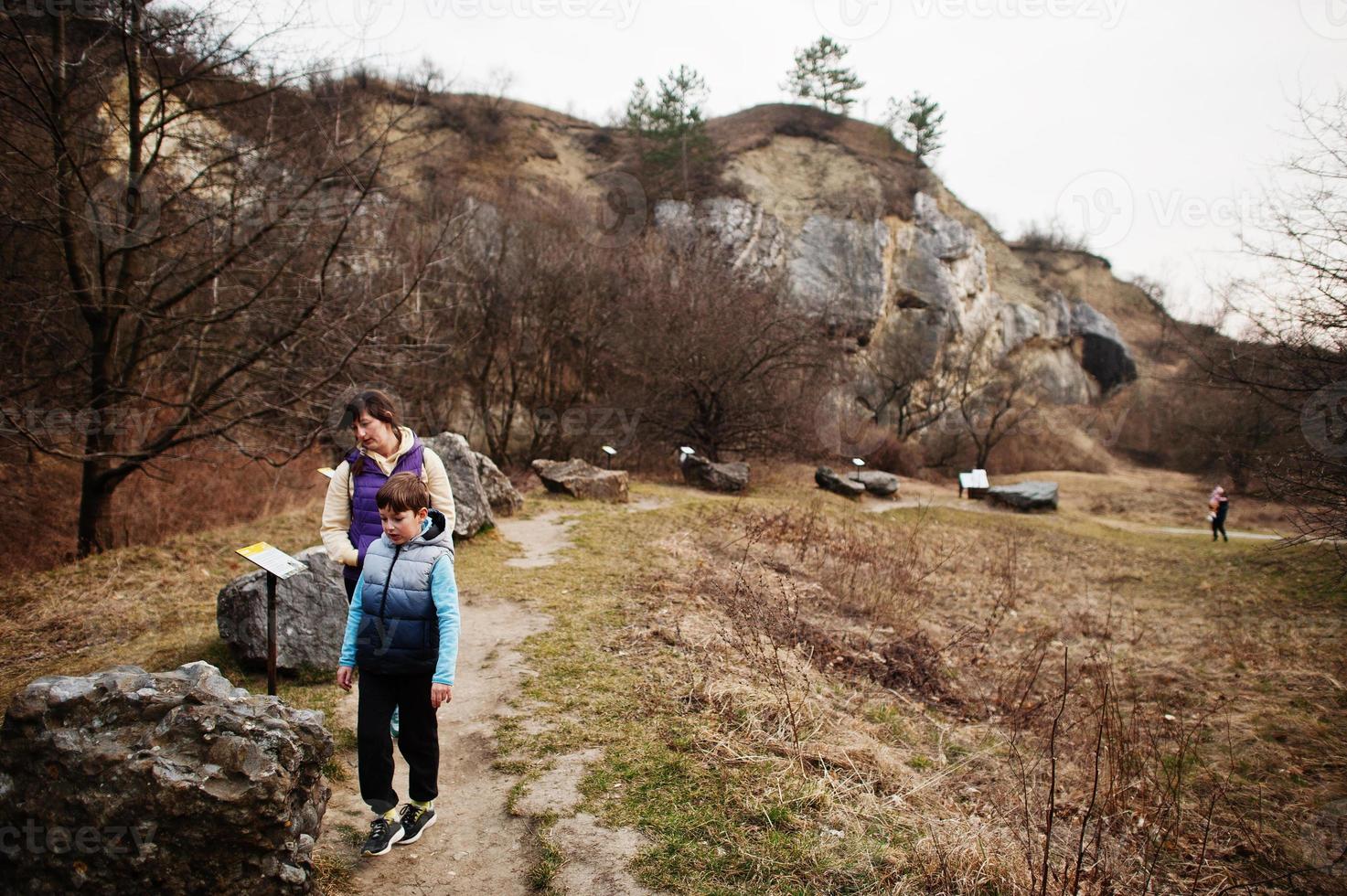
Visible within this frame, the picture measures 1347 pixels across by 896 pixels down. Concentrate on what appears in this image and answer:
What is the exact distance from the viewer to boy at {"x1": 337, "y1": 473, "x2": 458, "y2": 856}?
308 cm

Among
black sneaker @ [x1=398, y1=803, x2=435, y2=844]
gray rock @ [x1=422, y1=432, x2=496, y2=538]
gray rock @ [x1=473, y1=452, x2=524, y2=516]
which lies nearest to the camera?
black sneaker @ [x1=398, y1=803, x2=435, y2=844]

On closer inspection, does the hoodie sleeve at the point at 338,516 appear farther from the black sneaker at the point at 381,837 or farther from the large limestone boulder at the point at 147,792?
the black sneaker at the point at 381,837

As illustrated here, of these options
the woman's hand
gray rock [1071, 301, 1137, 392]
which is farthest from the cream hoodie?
gray rock [1071, 301, 1137, 392]

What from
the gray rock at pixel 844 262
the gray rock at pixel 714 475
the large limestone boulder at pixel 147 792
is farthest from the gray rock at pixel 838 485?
the gray rock at pixel 844 262

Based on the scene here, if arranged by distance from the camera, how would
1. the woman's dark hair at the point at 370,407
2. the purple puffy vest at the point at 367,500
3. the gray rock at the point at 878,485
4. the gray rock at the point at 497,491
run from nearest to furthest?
1. the woman's dark hair at the point at 370,407
2. the purple puffy vest at the point at 367,500
3. the gray rock at the point at 497,491
4. the gray rock at the point at 878,485

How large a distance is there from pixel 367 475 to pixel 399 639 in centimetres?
108

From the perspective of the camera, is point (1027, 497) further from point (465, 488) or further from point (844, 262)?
point (844, 262)

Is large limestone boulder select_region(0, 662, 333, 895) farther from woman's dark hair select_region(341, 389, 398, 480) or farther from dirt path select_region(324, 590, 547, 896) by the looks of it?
woman's dark hair select_region(341, 389, 398, 480)

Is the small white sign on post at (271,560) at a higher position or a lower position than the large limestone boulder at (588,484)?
higher

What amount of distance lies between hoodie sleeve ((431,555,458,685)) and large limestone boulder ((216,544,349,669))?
2.24 meters

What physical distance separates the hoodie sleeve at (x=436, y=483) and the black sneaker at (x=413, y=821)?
139 cm

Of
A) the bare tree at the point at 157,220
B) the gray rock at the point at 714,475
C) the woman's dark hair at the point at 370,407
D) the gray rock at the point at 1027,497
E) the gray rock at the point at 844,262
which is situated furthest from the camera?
the gray rock at the point at 844,262

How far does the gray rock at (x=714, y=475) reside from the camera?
55.2 ft

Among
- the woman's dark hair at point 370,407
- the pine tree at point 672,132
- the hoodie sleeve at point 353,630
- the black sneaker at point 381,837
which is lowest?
the black sneaker at point 381,837
